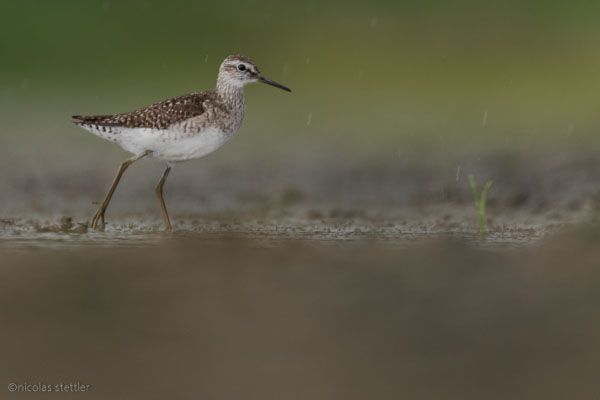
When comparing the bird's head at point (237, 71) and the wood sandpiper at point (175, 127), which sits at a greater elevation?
the bird's head at point (237, 71)

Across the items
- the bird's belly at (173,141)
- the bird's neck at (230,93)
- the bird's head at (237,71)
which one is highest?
the bird's head at (237,71)

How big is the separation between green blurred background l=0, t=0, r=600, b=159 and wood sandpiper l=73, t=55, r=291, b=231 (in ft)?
18.0

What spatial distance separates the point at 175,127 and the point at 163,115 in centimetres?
18

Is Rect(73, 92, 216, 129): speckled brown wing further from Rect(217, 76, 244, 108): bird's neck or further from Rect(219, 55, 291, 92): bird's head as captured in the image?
Rect(219, 55, 291, 92): bird's head

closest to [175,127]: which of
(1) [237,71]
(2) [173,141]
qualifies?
(2) [173,141]

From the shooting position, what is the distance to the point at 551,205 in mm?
11812

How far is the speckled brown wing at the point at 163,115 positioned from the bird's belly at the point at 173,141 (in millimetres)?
67

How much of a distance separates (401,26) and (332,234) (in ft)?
43.5

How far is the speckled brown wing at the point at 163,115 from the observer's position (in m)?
11.1

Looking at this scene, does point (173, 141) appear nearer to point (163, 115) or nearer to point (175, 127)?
point (175, 127)

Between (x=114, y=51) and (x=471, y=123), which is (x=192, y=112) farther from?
(x=114, y=51)

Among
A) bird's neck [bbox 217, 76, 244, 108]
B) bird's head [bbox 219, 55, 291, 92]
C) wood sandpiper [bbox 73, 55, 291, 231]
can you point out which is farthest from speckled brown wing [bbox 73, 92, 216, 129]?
bird's head [bbox 219, 55, 291, 92]

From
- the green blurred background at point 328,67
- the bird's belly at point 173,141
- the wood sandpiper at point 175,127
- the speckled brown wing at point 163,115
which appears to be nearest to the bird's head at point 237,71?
the wood sandpiper at point 175,127

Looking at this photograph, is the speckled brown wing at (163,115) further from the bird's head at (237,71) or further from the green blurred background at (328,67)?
the green blurred background at (328,67)
